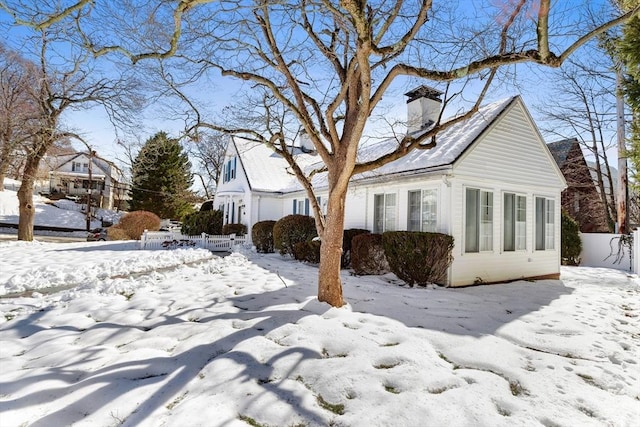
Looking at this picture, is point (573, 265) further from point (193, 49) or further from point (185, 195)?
point (185, 195)

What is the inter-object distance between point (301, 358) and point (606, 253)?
16648 mm

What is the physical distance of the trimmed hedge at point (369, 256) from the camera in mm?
9852

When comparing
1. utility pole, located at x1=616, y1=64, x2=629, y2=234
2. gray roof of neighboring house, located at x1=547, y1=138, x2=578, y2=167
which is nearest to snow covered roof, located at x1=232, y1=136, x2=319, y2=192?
utility pole, located at x1=616, y1=64, x2=629, y2=234

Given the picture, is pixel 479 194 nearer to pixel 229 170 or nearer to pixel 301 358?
pixel 301 358

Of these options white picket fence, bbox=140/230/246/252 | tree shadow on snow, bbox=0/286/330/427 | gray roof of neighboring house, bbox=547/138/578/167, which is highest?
gray roof of neighboring house, bbox=547/138/578/167

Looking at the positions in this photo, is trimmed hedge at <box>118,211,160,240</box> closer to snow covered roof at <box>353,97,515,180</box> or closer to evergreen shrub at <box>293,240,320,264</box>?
evergreen shrub at <box>293,240,320,264</box>

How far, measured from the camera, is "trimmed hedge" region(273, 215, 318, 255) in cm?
1326

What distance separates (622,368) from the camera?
3898 mm

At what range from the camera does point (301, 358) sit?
362 centimetres

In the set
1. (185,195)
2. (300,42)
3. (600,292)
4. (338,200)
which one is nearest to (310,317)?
(338,200)

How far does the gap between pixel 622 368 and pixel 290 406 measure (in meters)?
3.92

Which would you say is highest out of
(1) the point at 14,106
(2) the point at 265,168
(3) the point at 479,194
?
(1) the point at 14,106

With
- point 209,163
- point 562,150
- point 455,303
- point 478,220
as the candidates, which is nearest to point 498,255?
point 478,220

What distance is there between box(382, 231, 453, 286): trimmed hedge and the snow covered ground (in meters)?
1.36
